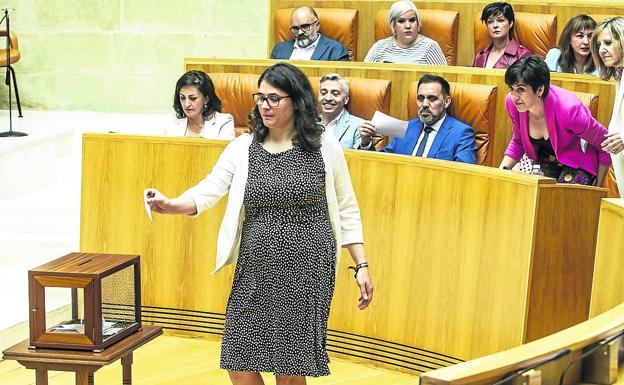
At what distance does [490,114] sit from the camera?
8.23 feet

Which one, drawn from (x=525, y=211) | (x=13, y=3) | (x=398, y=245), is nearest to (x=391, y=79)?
(x=398, y=245)

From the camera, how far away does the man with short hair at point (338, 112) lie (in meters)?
2.57

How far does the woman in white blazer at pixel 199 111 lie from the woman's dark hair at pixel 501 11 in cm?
77

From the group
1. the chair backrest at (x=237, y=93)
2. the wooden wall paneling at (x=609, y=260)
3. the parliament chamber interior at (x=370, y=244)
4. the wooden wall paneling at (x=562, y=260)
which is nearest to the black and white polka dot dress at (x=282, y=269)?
the parliament chamber interior at (x=370, y=244)

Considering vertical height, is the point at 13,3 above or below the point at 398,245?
above

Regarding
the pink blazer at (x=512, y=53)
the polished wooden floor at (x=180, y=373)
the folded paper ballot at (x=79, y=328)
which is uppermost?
the pink blazer at (x=512, y=53)

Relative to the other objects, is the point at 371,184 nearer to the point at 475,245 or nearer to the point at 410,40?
the point at 475,245

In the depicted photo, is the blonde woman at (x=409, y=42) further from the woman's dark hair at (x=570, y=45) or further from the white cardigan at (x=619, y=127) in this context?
the white cardigan at (x=619, y=127)

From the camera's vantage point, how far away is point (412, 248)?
2.33 meters

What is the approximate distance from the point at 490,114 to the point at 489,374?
1.60 m

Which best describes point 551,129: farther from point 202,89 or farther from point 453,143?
point 202,89

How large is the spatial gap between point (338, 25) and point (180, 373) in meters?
1.29

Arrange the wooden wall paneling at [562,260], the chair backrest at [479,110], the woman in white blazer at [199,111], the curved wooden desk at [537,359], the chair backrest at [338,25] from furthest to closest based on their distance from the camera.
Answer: the chair backrest at [338,25] < the woman in white blazer at [199,111] < the chair backrest at [479,110] < the wooden wall paneling at [562,260] < the curved wooden desk at [537,359]

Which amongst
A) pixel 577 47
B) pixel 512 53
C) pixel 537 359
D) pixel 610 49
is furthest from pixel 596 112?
pixel 537 359
